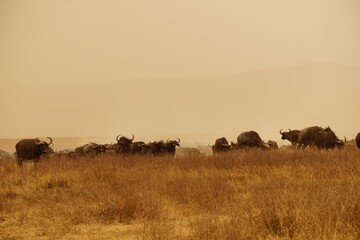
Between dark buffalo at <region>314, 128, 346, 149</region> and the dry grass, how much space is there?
879 centimetres

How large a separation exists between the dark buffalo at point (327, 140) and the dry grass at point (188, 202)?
879 cm

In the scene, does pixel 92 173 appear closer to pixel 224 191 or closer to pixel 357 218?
pixel 224 191

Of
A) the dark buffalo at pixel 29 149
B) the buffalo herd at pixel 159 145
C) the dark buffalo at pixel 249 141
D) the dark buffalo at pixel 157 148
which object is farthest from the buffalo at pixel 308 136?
the dark buffalo at pixel 29 149

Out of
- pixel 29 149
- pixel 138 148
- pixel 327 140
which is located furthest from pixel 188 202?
pixel 327 140

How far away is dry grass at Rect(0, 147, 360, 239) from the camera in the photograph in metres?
5.05

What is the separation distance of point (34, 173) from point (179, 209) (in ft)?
23.0

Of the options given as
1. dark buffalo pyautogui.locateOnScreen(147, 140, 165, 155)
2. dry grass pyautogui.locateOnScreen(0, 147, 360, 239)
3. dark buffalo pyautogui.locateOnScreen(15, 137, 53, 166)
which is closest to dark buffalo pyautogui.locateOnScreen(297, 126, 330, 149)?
dark buffalo pyautogui.locateOnScreen(147, 140, 165, 155)

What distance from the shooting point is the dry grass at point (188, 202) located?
5051 mm

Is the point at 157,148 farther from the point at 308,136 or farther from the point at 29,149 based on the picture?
the point at 308,136

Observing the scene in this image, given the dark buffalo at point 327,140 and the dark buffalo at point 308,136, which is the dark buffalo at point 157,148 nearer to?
the dark buffalo at point 308,136

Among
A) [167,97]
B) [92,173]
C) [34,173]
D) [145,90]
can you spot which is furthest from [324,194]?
[145,90]

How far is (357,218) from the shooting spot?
5066 millimetres

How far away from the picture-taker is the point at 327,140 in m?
22.1

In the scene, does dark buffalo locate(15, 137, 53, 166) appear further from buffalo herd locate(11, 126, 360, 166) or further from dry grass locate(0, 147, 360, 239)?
dry grass locate(0, 147, 360, 239)
